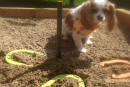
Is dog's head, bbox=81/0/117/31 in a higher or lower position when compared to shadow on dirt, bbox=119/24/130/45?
higher

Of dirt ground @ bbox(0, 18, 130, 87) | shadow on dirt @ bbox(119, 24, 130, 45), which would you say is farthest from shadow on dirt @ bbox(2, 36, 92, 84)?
shadow on dirt @ bbox(119, 24, 130, 45)

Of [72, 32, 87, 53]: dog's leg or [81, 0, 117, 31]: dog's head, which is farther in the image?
[72, 32, 87, 53]: dog's leg

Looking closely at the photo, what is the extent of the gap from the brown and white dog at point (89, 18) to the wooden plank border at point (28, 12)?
0.97 metres

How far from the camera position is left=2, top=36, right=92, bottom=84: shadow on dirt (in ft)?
6.78

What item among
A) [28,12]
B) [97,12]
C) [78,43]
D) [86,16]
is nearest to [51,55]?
[78,43]

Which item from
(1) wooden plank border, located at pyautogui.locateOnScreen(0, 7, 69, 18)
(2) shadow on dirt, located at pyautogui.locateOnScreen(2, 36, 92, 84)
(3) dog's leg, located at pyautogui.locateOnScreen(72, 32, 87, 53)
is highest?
(1) wooden plank border, located at pyautogui.locateOnScreen(0, 7, 69, 18)

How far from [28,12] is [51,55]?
1.44 metres

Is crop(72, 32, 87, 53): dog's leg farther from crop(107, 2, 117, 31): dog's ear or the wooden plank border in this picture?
the wooden plank border

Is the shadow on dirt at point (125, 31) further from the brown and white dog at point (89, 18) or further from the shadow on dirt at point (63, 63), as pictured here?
the shadow on dirt at point (63, 63)

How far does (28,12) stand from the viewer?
352cm

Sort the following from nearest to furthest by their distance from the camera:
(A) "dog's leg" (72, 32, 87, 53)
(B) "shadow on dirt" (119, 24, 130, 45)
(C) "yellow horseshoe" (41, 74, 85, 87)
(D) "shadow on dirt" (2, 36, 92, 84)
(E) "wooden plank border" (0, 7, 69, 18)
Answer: (C) "yellow horseshoe" (41, 74, 85, 87) → (D) "shadow on dirt" (2, 36, 92, 84) → (A) "dog's leg" (72, 32, 87, 53) → (B) "shadow on dirt" (119, 24, 130, 45) → (E) "wooden plank border" (0, 7, 69, 18)

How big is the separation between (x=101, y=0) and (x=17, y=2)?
2.71m

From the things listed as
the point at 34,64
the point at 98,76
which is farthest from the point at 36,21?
the point at 98,76

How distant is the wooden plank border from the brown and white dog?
97cm
